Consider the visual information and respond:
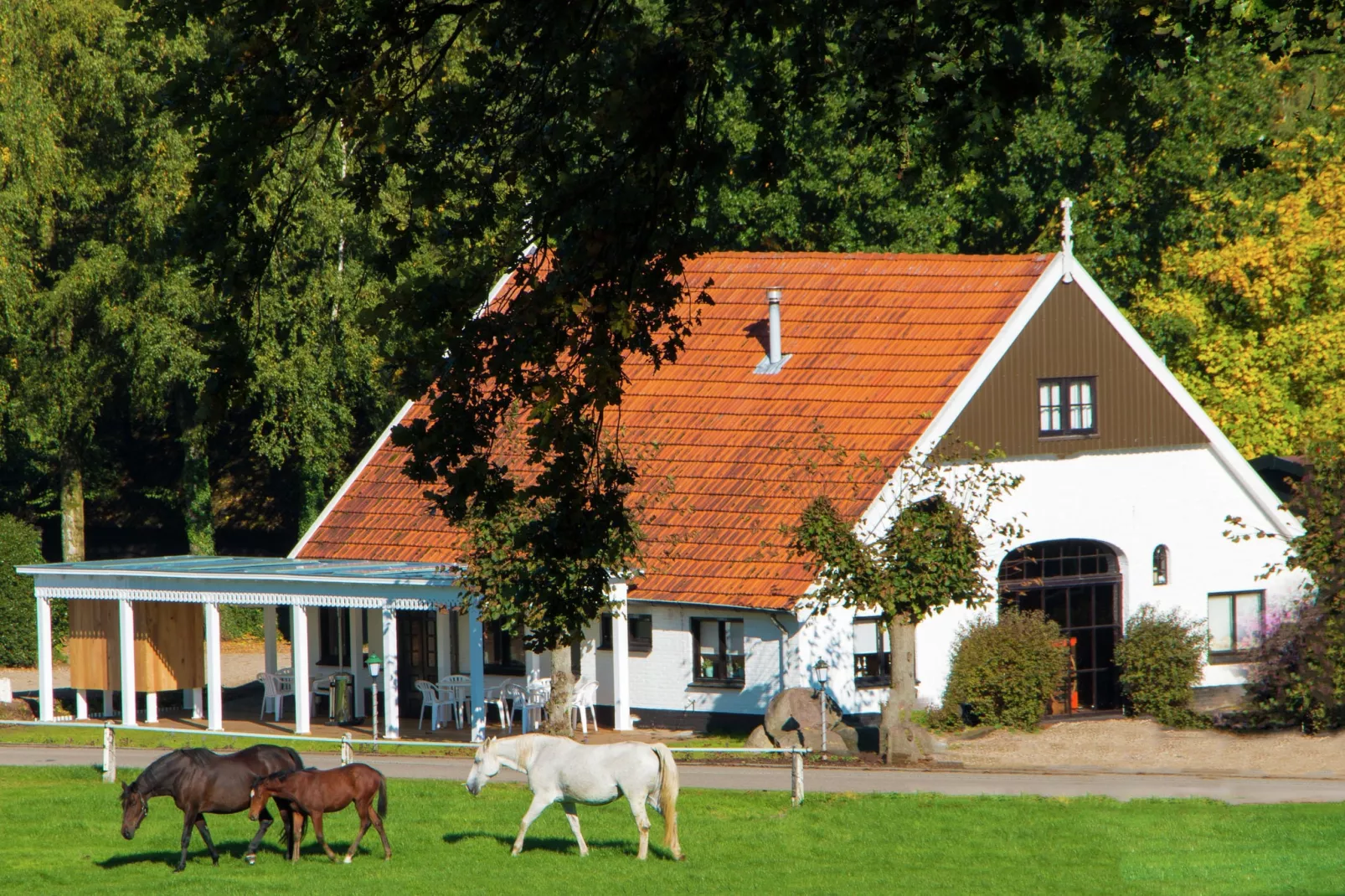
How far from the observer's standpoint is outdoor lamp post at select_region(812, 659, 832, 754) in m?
27.1

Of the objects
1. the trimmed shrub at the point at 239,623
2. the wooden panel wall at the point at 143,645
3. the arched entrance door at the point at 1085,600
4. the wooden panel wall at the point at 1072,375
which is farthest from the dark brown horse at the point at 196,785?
the trimmed shrub at the point at 239,623

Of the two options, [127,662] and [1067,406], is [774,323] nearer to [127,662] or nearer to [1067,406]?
[1067,406]

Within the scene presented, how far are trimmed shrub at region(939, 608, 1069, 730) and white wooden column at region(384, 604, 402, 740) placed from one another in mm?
8066

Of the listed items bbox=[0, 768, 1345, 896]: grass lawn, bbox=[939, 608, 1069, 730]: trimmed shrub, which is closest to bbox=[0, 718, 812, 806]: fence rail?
bbox=[0, 768, 1345, 896]: grass lawn

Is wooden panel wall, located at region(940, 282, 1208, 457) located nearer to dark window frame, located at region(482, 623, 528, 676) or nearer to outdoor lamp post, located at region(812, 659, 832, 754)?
outdoor lamp post, located at region(812, 659, 832, 754)

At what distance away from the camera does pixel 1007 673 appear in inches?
1142

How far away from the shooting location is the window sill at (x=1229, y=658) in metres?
32.2

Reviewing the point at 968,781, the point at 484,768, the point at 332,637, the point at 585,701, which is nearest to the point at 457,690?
the point at 585,701

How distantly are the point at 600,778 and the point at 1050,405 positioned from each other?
46.8ft

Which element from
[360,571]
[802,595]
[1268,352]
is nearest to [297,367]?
[360,571]

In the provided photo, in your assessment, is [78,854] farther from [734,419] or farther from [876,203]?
[876,203]

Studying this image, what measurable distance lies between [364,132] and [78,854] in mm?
12106

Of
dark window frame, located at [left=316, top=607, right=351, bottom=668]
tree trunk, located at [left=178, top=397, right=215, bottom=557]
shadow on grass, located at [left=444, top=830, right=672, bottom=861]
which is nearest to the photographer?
shadow on grass, located at [left=444, top=830, right=672, bottom=861]

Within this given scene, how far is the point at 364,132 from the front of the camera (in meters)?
10.1
